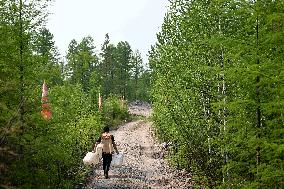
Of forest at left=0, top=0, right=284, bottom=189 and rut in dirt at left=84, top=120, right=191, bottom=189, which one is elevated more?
forest at left=0, top=0, right=284, bottom=189

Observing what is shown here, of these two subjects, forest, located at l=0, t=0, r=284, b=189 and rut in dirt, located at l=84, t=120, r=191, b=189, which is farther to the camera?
rut in dirt, located at l=84, t=120, r=191, b=189

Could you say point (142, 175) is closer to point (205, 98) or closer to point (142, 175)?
point (142, 175)

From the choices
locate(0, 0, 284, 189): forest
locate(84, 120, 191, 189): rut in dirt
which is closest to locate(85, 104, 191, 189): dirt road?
locate(84, 120, 191, 189): rut in dirt

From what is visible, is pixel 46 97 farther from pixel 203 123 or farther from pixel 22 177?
pixel 203 123

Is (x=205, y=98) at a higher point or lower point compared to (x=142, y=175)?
higher

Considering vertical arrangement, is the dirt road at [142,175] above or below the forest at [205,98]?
below

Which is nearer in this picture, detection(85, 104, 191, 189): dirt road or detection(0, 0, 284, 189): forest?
detection(0, 0, 284, 189): forest

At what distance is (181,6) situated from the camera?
1825 cm

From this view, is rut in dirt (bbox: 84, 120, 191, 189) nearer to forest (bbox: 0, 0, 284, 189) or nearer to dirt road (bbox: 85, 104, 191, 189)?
dirt road (bbox: 85, 104, 191, 189)

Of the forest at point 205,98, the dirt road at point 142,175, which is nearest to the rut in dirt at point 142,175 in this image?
the dirt road at point 142,175

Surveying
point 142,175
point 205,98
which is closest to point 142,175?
point 142,175

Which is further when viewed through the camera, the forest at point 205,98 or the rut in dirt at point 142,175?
the rut in dirt at point 142,175

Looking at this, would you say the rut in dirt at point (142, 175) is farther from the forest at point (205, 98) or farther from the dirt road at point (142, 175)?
the forest at point (205, 98)

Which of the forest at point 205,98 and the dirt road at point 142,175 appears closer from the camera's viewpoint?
the forest at point 205,98
